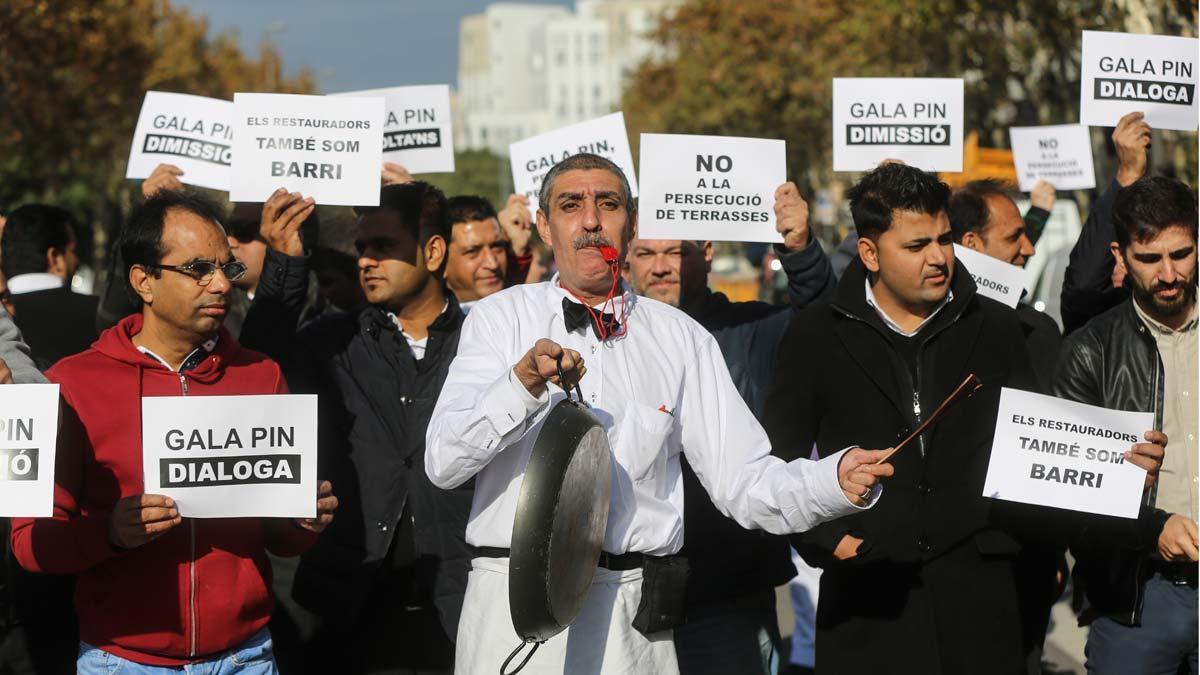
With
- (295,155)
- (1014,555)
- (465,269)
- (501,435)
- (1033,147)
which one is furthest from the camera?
(1033,147)

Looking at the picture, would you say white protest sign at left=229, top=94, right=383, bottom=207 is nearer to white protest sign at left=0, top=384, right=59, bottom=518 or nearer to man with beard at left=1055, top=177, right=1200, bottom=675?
white protest sign at left=0, top=384, right=59, bottom=518

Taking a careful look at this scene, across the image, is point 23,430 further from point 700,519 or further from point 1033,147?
point 1033,147

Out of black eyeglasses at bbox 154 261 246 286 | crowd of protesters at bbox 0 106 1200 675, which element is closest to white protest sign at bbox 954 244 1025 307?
crowd of protesters at bbox 0 106 1200 675

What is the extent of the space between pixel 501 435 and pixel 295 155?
2.52 metres

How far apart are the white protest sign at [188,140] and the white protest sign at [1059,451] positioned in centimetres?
389

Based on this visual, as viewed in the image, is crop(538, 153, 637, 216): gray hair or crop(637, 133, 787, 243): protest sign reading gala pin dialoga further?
crop(637, 133, 787, 243): protest sign reading gala pin dialoga

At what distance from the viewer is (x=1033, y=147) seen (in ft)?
30.2

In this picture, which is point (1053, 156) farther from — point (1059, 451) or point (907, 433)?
point (1059, 451)

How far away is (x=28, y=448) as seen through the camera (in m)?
4.18

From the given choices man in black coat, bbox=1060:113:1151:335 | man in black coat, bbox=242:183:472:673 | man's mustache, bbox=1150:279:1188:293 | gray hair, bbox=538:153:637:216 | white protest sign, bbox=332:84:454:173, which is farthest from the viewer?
white protest sign, bbox=332:84:454:173

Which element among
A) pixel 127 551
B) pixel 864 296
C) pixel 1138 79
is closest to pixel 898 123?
pixel 1138 79

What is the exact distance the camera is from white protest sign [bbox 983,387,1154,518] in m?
4.66

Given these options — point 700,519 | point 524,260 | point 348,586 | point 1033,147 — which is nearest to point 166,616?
point 348,586

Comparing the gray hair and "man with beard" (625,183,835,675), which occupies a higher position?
the gray hair
